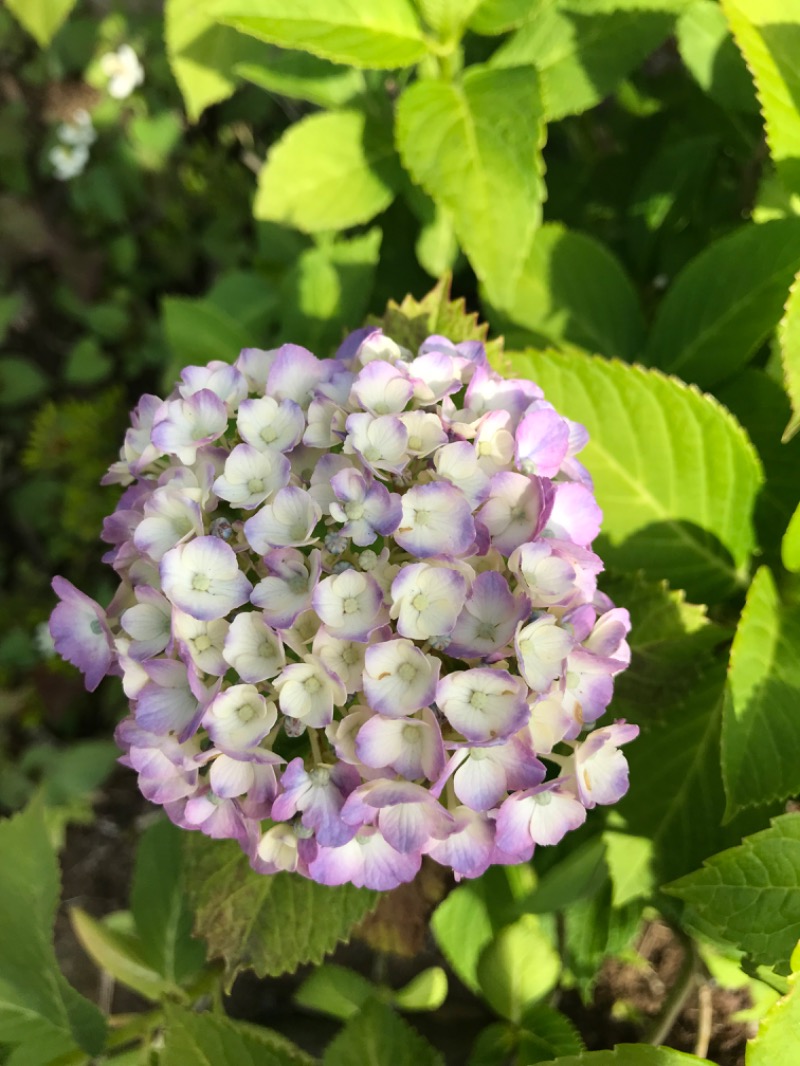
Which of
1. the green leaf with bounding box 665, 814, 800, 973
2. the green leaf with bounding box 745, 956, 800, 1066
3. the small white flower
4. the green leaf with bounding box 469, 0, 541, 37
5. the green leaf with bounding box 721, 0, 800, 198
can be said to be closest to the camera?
the green leaf with bounding box 745, 956, 800, 1066

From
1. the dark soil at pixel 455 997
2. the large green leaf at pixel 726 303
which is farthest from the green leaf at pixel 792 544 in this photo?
Answer: the dark soil at pixel 455 997

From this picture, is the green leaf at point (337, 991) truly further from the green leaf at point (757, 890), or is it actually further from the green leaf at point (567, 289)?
the green leaf at point (567, 289)

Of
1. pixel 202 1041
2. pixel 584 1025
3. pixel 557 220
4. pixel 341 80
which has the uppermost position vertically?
pixel 341 80

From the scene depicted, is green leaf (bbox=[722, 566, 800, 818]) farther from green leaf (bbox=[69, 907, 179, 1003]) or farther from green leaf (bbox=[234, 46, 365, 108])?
green leaf (bbox=[234, 46, 365, 108])

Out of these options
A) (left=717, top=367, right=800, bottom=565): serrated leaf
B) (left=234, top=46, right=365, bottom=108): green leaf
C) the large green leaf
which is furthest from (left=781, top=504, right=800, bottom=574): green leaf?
(left=234, top=46, right=365, bottom=108): green leaf

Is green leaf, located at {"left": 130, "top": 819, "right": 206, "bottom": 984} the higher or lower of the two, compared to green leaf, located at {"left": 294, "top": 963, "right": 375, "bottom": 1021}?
higher

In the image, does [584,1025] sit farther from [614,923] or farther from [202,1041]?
[202,1041]

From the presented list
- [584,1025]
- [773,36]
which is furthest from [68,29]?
[584,1025]
